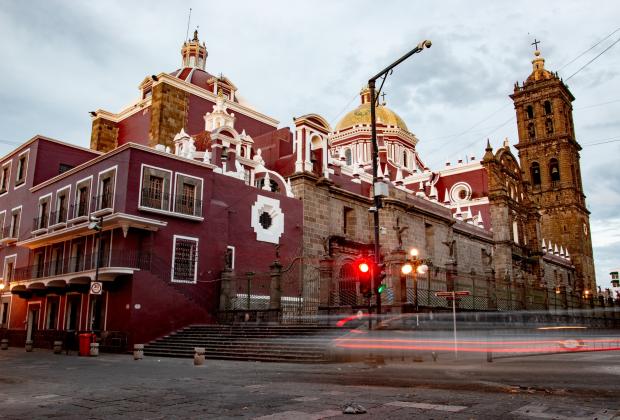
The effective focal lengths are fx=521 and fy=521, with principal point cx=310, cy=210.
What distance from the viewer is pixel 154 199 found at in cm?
2284

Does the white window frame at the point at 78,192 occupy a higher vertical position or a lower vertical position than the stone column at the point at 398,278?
higher

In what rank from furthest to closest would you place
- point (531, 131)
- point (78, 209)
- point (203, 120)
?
point (531, 131)
point (203, 120)
point (78, 209)

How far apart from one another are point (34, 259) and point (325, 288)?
15.6 m

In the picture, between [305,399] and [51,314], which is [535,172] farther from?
[305,399]

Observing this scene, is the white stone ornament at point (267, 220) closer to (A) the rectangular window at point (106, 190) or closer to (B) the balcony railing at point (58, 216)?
(A) the rectangular window at point (106, 190)

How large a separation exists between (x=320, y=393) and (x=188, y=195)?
17274 mm

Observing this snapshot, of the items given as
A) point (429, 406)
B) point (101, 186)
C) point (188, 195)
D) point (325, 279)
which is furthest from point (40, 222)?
point (429, 406)

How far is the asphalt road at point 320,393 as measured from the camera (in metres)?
6.50

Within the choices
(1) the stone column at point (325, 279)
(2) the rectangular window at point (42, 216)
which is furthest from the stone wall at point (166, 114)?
(1) the stone column at point (325, 279)

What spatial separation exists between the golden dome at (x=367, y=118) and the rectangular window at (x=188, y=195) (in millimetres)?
33477

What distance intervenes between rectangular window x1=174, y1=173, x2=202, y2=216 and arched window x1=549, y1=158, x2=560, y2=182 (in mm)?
58936

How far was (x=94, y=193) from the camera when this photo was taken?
2406cm

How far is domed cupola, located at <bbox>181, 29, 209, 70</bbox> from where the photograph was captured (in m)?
44.8

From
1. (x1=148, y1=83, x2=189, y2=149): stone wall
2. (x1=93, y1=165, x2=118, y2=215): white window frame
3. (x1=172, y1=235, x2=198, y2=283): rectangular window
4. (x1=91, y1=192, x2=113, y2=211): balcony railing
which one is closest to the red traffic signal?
(x1=172, y1=235, x2=198, y2=283): rectangular window
